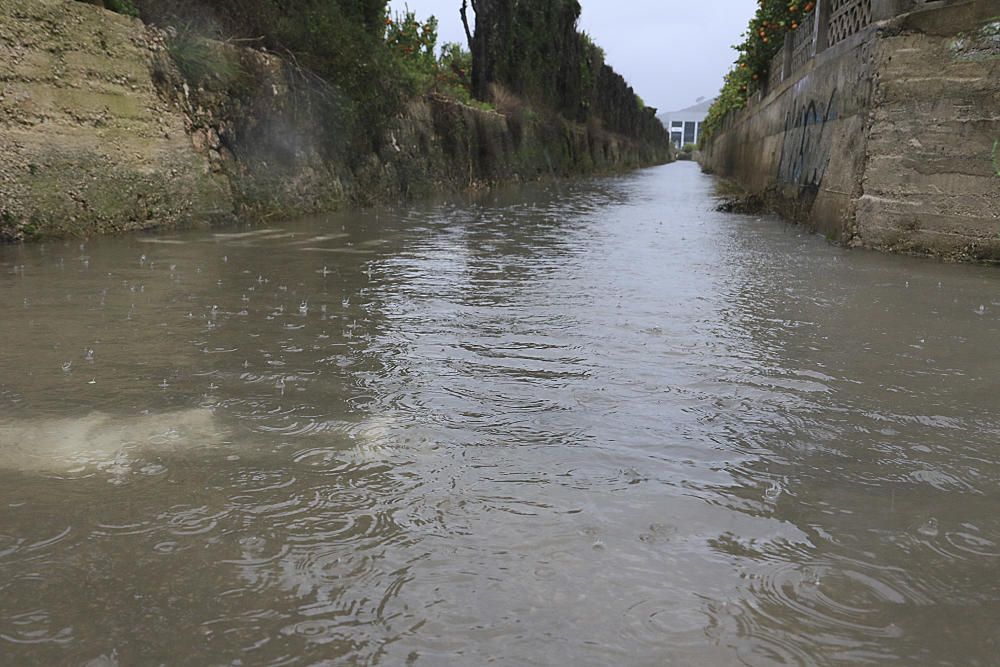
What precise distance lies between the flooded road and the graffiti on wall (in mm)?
4784

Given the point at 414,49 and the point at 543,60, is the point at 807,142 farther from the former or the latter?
the point at 543,60

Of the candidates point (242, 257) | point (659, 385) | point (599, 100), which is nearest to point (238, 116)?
point (242, 257)

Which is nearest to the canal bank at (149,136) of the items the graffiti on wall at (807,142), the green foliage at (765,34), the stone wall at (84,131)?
the stone wall at (84,131)

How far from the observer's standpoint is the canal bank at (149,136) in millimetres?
5957

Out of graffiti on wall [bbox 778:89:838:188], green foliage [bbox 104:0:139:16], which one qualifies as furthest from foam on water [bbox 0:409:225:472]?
graffiti on wall [bbox 778:89:838:188]

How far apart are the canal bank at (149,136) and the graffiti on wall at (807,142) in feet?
18.8

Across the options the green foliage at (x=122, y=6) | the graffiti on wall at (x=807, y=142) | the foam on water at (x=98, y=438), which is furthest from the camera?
the graffiti on wall at (x=807, y=142)

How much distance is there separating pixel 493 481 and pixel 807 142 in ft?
29.8

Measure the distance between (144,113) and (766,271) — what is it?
543 cm

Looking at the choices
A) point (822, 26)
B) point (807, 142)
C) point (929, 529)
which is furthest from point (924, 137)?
point (929, 529)

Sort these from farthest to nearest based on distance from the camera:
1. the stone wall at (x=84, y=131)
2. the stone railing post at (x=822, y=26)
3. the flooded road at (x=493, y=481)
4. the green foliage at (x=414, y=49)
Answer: the green foliage at (x=414, y=49)
the stone railing post at (x=822, y=26)
the stone wall at (x=84, y=131)
the flooded road at (x=493, y=481)

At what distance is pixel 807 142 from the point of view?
9.76 metres

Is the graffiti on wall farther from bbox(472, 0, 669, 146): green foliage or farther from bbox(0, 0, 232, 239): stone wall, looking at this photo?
bbox(472, 0, 669, 146): green foliage

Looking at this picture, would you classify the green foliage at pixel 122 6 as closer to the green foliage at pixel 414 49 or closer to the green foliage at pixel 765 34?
the green foliage at pixel 414 49
